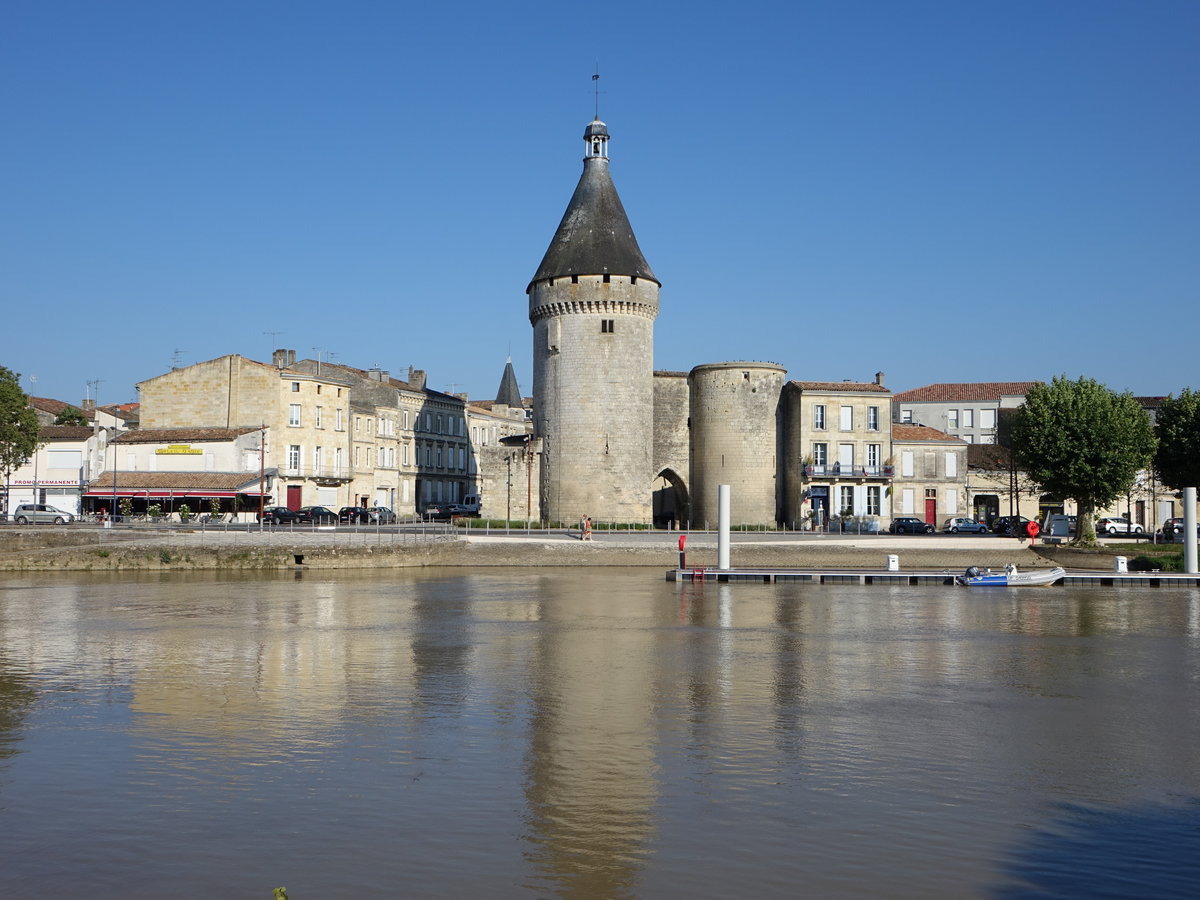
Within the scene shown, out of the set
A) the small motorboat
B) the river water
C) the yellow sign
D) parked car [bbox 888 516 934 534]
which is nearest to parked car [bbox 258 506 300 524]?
the yellow sign

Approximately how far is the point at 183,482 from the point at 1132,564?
33617 millimetres

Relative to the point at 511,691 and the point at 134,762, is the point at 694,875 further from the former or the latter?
the point at 511,691

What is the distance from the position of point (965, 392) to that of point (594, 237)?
29.7 m

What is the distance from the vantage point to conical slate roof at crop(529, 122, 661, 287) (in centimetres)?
4466

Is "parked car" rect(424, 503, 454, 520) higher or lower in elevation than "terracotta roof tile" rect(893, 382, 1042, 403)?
lower

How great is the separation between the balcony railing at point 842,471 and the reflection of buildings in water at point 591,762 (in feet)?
98.5

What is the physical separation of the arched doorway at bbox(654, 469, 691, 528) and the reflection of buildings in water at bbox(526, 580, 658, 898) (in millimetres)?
30431

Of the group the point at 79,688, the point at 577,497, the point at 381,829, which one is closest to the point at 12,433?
the point at 577,497

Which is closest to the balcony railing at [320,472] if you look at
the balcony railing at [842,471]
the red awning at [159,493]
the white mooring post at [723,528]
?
the red awning at [159,493]

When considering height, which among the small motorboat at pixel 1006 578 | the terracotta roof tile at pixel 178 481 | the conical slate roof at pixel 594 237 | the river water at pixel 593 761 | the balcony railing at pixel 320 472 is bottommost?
the river water at pixel 593 761

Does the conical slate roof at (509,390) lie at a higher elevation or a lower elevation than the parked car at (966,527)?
higher

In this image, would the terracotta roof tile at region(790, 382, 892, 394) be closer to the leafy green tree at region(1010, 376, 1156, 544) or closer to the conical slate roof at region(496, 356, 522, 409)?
the leafy green tree at region(1010, 376, 1156, 544)

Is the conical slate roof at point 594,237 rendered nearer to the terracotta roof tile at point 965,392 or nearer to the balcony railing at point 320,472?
the balcony railing at point 320,472

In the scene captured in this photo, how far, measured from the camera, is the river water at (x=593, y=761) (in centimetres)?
709
